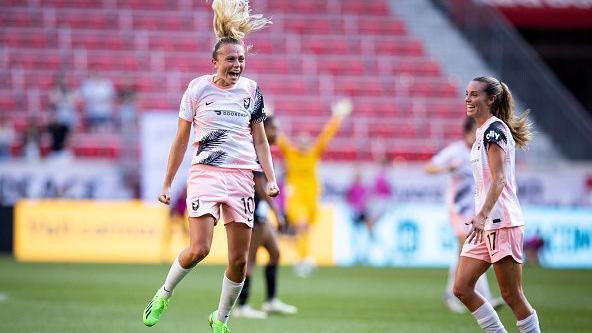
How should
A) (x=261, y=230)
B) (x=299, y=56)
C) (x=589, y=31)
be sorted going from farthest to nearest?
(x=589, y=31) < (x=299, y=56) < (x=261, y=230)

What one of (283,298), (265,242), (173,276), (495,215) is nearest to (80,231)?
(283,298)

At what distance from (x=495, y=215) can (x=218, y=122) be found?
7.56 ft

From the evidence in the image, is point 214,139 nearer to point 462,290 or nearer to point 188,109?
point 188,109

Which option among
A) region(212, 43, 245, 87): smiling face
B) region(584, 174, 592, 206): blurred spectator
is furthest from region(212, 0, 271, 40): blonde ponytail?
region(584, 174, 592, 206): blurred spectator

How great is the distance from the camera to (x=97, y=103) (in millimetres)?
28797

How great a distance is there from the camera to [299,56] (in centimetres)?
3359

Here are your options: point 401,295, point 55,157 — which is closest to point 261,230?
point 401,295

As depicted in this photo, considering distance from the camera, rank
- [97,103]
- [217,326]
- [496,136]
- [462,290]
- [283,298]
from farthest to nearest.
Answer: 1. [97,103]
2. [283,298]
3. [217,326]
4. [462,290]
5. [496,136]

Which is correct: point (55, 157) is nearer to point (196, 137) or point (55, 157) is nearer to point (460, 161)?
point (460, 161)

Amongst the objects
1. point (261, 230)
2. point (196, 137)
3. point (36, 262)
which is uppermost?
point (196, 137)

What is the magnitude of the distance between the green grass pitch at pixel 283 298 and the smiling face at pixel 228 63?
9.56 ft

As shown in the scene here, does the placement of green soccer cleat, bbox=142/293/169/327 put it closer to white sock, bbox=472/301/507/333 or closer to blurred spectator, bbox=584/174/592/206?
white sock, bbox=472/301/507/333

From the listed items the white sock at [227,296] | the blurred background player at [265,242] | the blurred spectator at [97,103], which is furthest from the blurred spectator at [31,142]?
the white sock at [227,296]

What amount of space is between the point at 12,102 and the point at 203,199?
72.5 feet
